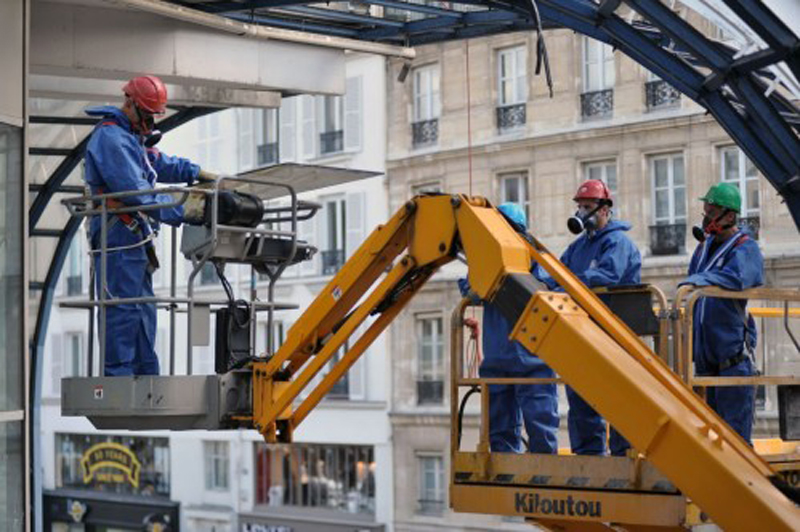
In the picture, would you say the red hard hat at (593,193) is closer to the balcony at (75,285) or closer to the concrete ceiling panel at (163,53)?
the concrete ceiling panel at (163,53)

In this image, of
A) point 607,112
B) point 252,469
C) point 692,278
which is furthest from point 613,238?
point 252,469

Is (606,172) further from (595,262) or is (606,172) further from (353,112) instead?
(595,262)

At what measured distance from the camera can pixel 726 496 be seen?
866 cm

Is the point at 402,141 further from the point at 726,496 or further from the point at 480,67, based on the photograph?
the point at 726,496

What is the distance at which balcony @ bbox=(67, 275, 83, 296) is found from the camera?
51.3m

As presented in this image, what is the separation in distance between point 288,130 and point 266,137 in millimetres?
903

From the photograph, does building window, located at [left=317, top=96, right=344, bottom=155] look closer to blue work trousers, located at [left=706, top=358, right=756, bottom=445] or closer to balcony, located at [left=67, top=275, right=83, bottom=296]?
balcony, located at [left=67, top=275, right=83, bottom=296]

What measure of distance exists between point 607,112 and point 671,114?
1.90 metres

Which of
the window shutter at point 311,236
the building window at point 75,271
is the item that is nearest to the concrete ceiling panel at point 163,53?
the window shutter at point 311,236

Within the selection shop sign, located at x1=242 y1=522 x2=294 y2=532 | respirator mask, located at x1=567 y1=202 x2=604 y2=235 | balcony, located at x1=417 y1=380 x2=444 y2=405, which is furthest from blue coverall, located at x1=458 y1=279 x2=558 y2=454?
shop sign, located at x1=242 y1=522 x2=294 y2=532

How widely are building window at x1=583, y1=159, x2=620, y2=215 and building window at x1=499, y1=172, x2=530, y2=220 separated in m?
1.82

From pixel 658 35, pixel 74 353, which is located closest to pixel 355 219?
pixel 74 353

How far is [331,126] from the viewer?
45594 millimetres

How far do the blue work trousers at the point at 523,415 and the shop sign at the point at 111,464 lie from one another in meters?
40.8
